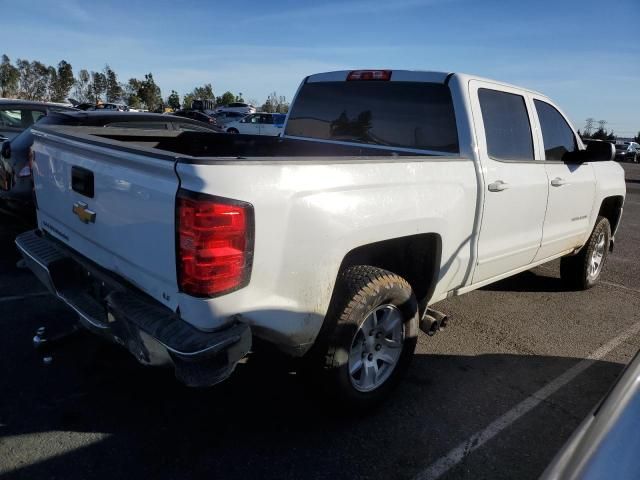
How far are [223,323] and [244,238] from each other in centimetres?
39

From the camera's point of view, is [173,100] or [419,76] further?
[173,100]

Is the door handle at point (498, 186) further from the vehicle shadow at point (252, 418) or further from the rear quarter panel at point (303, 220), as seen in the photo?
the vehicle shadow at point (252, 418)

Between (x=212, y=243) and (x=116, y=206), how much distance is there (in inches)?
27.1

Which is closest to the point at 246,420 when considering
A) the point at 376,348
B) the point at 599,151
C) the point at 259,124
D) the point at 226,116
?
the point at 376,348

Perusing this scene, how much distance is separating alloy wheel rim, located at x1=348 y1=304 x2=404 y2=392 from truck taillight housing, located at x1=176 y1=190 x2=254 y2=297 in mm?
929

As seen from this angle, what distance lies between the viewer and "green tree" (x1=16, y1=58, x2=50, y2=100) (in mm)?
50500

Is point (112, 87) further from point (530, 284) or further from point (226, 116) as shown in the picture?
point (530, 284)

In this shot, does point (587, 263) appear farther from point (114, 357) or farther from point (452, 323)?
point (114, 357)

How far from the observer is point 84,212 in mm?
2729

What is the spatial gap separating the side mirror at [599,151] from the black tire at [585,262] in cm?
106

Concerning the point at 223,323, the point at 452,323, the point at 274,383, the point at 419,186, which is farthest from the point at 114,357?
the point at 452,323

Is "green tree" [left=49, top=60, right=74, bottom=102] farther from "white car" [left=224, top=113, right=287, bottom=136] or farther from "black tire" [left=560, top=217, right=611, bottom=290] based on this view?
"black tire" [left=560, top=217, right=611, bottom=290]

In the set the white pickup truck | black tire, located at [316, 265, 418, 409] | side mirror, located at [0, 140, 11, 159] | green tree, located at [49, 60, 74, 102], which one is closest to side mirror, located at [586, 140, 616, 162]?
the white pickup truck

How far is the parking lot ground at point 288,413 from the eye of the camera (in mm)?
2539
